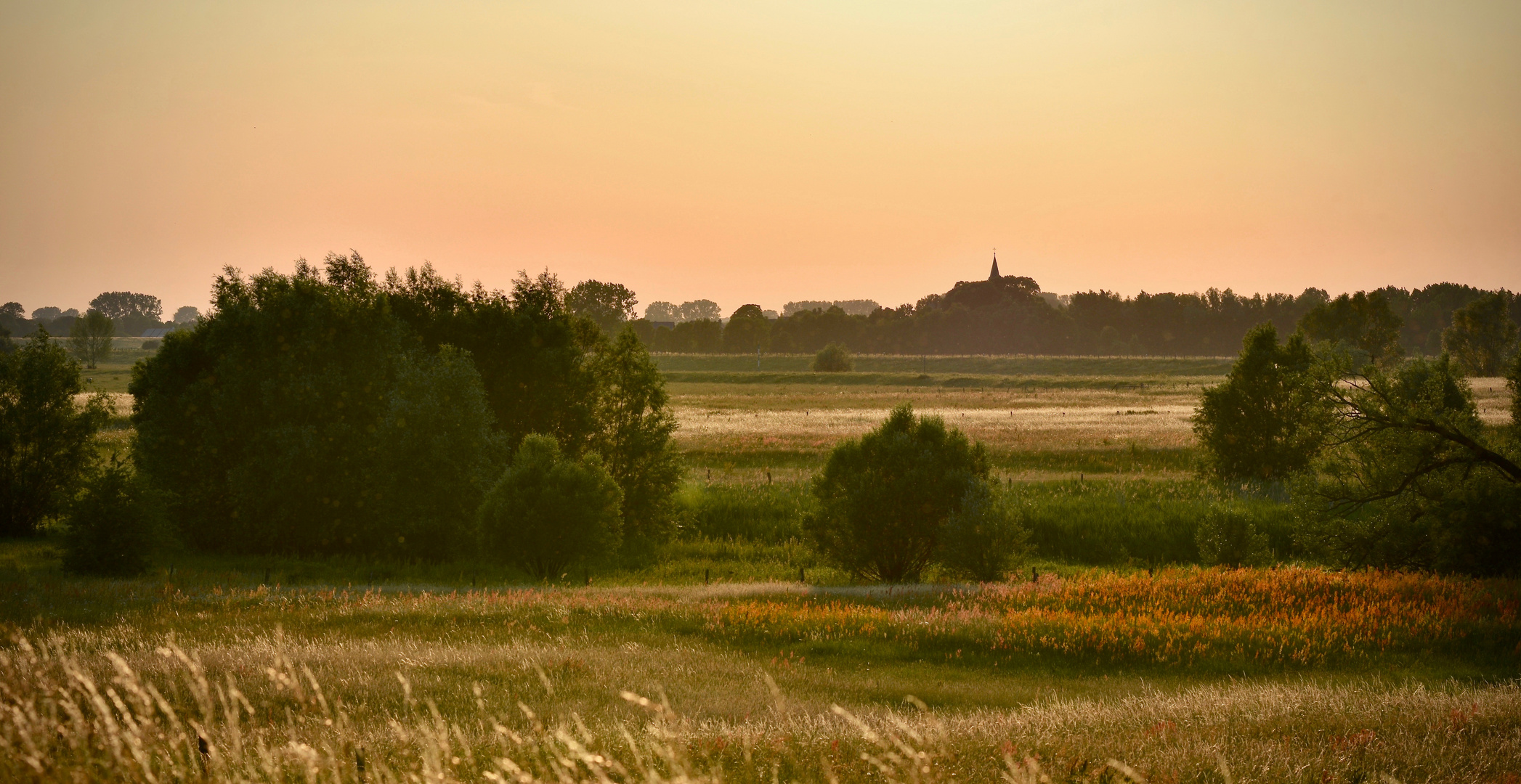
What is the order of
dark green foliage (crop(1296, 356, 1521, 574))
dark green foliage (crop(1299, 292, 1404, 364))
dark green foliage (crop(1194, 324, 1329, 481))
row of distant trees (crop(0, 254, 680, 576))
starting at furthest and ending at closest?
dark green foliage (crop(1299, 292, 1404, 364)), dark green foliage (crop(1194, 324, 1329, 481)), row of distant trees (crop(0, 254, 680, 576)), dark green foliage (crop(1296, 356, 1521, 574))

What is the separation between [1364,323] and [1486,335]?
69.9 ft

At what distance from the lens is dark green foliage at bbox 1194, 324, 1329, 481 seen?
47094mm

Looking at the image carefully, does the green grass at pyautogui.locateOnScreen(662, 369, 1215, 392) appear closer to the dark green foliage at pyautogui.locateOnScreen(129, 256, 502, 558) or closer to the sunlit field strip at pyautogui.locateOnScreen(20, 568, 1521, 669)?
the dark green foliage at pyautogui.locateOnScreen(129, 256, 502, 558)

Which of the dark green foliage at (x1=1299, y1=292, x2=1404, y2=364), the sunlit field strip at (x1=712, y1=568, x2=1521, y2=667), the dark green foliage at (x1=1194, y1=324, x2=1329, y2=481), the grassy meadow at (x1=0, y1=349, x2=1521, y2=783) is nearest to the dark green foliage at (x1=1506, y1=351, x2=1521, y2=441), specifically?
the dark green foliage at (x1=1194, y1=324, x2=1329, y2=481)

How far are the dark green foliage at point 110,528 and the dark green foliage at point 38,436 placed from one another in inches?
532

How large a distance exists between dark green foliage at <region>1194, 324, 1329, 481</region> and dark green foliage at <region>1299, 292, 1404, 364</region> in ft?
319

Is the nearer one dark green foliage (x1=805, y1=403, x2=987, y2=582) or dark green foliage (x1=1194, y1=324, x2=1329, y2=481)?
dark green foliage (x1=805, y1=403, x2=987, y2=582)

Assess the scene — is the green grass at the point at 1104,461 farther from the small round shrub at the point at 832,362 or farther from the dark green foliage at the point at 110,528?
the small round shrub at the point at 832,362

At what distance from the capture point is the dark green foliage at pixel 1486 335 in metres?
141

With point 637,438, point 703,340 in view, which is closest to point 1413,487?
point 637,438

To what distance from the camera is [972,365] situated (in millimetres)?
168000

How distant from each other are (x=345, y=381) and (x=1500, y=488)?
1490 inches

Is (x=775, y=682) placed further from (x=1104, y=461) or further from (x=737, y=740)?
(x=1104, y=461)

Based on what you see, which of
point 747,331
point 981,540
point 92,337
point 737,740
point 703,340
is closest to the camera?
point 737,740
